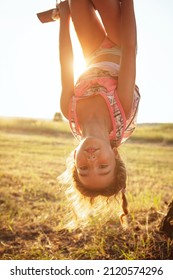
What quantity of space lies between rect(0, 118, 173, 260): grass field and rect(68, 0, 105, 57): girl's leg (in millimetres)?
532

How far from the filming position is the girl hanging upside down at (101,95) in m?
1.61

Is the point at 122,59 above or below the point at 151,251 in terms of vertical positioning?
above

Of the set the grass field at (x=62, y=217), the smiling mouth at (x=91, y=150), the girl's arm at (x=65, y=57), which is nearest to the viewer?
the smiling mouth at (x=91, y=150)

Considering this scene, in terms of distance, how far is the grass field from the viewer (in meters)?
1.92

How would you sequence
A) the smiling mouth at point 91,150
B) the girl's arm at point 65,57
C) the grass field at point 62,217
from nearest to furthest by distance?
1. the smiling mouth at point 91,150
2. the girl's arm at point 65,57
3. the grass field at point 62,217

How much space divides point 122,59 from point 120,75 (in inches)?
2.5

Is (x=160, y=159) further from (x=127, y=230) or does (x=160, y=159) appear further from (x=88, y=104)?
(x=88, y=104)

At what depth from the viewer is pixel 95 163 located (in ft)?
5.30

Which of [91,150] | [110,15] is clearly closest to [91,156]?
[91,150]

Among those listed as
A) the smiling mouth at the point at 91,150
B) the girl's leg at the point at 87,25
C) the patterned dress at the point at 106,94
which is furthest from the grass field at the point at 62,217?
the girl's leg at the point at 87,25

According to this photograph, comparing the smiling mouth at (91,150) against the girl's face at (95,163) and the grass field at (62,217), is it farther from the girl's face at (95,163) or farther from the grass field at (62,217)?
the grass field at (62,217)

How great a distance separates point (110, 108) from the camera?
1.65 meters

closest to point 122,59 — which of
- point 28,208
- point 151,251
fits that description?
point 151,251

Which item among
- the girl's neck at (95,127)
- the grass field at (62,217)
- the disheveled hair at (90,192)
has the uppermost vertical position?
the girl's neck at (95,127)
